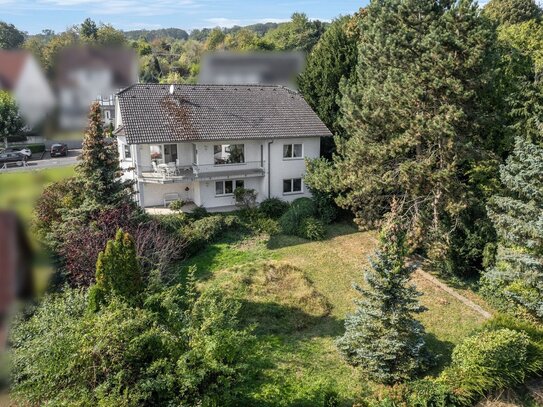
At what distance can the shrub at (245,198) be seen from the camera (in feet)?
88.7

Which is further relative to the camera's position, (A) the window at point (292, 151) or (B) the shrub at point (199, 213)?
(A) the window at point (292, 151)

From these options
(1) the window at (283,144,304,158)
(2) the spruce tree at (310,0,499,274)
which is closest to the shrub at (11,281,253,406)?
(2) the spruce tree at (310,0,499,274)

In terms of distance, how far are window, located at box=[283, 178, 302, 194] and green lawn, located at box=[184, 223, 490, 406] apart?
4.57 metres

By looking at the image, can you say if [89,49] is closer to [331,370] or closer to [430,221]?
[331,370]

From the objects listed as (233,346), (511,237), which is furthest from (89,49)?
(511,237)

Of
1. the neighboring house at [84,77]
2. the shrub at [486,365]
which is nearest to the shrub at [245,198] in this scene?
the shrub at [486,365]

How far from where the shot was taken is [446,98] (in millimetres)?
19594

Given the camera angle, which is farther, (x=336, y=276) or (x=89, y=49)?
(x=336, y=276)

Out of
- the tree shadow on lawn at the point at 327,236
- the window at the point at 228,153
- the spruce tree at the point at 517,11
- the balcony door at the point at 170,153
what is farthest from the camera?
the spruce tree at the point at 517,11

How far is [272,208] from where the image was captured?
1067 inches

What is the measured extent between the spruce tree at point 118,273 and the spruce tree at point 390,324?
8049 millimetres

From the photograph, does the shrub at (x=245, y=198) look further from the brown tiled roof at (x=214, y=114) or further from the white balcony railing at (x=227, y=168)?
the brown tiled roof at (x=214, y=114)

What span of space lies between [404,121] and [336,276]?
8.24 metres

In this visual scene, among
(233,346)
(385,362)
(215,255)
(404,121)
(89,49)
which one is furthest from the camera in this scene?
(215,255)
